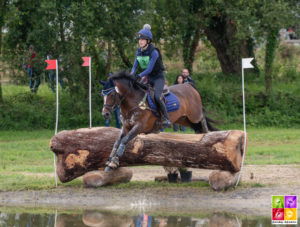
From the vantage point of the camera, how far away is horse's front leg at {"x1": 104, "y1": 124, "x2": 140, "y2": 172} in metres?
8.92

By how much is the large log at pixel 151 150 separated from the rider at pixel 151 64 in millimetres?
438

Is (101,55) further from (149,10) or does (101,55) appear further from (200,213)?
(200,213)

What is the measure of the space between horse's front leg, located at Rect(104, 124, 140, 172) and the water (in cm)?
126

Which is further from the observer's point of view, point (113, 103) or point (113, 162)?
point (113, 162)

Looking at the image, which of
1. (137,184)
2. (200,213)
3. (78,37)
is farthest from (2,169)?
(78,37)

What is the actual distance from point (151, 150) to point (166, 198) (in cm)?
100

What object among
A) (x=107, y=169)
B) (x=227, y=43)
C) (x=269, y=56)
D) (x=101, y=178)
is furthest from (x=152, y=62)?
(x=227, y=43)

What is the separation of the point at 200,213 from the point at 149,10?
1233cm

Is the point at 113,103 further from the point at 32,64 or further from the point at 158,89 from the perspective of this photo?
the point at 32,64

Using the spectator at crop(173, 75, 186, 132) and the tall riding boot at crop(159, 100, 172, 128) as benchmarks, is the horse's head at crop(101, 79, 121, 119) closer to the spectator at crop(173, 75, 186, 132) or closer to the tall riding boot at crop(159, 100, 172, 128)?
the tall riding boot at crop(159, 100, 172, 128)

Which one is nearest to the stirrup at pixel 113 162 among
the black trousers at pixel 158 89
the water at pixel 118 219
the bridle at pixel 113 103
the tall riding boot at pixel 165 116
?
the bridle at pixel 113 103

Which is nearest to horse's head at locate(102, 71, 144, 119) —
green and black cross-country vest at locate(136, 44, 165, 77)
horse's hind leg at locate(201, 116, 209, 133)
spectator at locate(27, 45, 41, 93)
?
green and black cross-country vest at locate(136, 44, 165, 77)

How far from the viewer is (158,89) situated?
9.36 meters

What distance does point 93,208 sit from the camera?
826 cm
